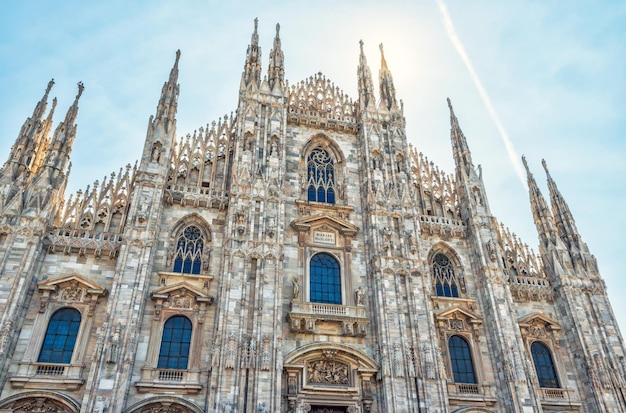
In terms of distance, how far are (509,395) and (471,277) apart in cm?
569

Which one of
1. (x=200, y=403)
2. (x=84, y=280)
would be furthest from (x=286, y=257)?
(x=84, y=280)

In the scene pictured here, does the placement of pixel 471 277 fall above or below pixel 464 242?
below

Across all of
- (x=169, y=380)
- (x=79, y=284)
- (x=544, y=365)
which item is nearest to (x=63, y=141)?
(x=79, y=284)

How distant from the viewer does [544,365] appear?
21.8 m

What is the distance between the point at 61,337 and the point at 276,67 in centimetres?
1700

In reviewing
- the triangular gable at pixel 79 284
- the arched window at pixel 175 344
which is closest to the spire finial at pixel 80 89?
the triangular gable at pixel 79 284

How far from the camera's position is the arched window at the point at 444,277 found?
22.7 metres

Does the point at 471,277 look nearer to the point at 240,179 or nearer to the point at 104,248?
the point at 240,179

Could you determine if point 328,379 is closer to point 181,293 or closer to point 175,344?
point 175,344

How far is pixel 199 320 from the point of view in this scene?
18.7 m

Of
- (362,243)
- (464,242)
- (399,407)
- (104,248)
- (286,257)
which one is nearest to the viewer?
(399,407)

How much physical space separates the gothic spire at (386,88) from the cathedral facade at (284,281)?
1.22 m

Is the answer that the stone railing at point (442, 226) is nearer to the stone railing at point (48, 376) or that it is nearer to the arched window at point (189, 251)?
the arched window at point (189, 251)

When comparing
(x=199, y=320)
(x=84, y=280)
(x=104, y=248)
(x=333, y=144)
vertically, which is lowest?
(x=199, y=320)
